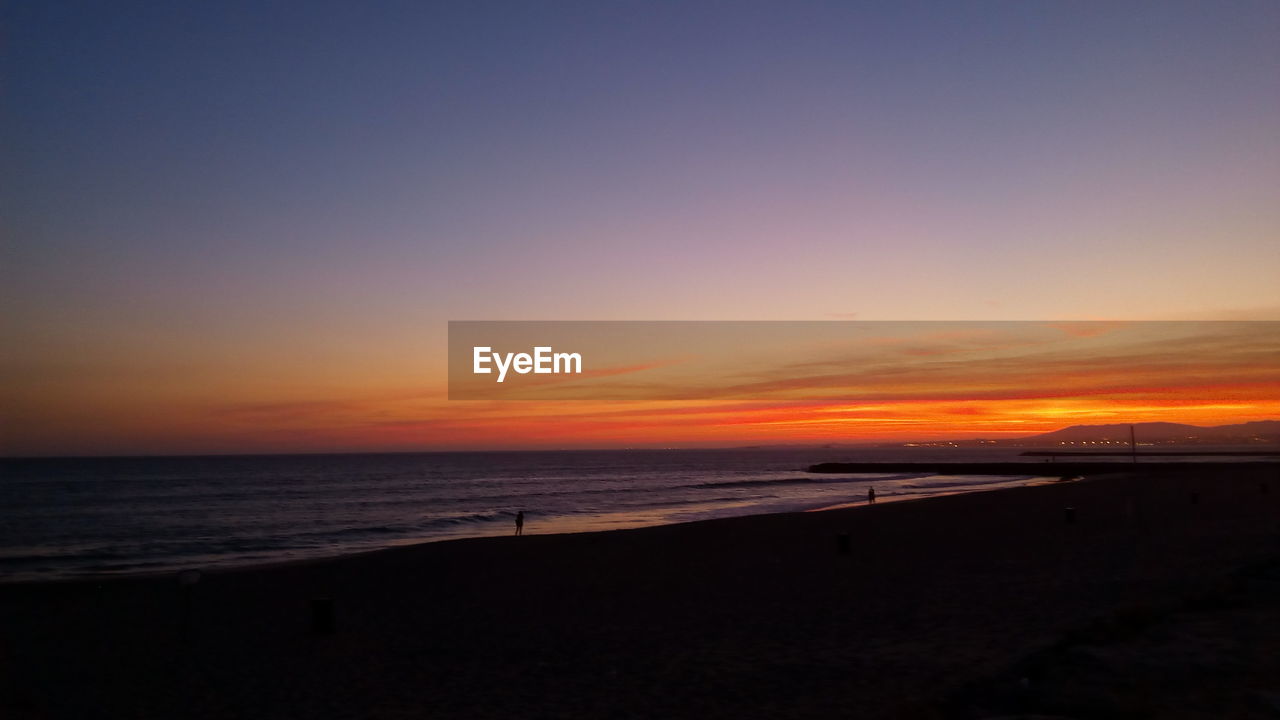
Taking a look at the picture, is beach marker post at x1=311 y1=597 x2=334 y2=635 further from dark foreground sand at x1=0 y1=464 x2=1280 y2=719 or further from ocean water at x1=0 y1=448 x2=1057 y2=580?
ocean water at x1=0 y1=448 x2=1057 y2=580

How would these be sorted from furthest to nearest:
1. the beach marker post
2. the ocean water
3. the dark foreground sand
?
1. the ocean water
2. the beach marker post
3. the dark foreground sand

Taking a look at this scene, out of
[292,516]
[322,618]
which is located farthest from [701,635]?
[292,516]

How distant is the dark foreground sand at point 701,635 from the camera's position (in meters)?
8.32

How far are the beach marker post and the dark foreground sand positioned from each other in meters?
0.20

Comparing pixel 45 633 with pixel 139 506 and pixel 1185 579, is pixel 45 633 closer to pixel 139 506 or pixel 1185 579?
pixel 1185 579

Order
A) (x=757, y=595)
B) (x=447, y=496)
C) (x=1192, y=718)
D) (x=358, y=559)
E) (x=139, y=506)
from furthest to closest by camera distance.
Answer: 1. (x=447, y=496)
2. (x=139, y=506)
3. (x=358, y=559)
4. (x=757, y=595)
5. (x=1192, y=718)

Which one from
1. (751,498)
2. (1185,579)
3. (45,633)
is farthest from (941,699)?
(751,498)

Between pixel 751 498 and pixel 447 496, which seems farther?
pixel 447 496

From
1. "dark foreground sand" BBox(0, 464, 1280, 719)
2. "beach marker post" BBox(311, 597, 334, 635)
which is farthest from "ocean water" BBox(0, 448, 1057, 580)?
"beach marker post" BBox(311, 597, 334, 635)

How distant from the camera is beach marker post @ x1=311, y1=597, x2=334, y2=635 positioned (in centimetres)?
1277

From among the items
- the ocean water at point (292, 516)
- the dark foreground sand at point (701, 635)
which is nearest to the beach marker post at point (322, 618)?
the dark foreground sand at point (701, 635)

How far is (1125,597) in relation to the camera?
12820mm

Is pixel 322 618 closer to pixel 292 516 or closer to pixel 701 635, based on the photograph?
pixel 701 635

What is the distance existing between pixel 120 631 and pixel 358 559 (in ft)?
31.6
